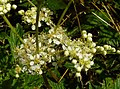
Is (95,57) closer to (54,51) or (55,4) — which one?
(55,4)

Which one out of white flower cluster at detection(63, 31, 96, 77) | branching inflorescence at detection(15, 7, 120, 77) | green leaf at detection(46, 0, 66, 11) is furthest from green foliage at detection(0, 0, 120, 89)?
white flower cluster at detection(63, 31, 96, 77)

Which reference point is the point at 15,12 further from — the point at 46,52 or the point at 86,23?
the point at 46,52

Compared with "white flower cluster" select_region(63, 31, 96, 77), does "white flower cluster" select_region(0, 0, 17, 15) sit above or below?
above

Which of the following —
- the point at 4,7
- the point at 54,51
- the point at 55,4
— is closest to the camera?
the point at 4,7

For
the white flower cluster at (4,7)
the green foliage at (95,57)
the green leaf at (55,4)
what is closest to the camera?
the white flower cluster at (4,7)

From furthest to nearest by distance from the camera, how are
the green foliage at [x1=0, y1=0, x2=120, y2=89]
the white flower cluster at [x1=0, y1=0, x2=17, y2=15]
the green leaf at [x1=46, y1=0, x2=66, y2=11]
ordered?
the green leaf at [x1=46, y1=0, x2=66, y2=11] → the green foliage at [x1=0, y1=0, x2=120, y2=89] → the white flower cluster at [x1=0, y1=0, x2=17, y2=15]

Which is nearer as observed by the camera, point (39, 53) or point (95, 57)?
point (39, 53)

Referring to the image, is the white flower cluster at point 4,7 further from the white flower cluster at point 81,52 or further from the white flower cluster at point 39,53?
the white flower cluster at point 81,52

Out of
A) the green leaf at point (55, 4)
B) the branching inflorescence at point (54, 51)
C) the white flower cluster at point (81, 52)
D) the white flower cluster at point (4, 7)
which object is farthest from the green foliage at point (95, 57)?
the white flower cluster at point (4, 7)

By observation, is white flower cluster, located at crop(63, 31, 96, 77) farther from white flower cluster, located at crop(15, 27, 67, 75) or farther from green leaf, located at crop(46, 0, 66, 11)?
green leaf, located at crop(46, 0, 66, 11)

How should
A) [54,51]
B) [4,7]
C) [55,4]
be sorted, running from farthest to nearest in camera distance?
[55,4] < [54,51] < [4,7]

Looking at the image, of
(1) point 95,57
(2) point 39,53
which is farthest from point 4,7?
(1) point 95,57
